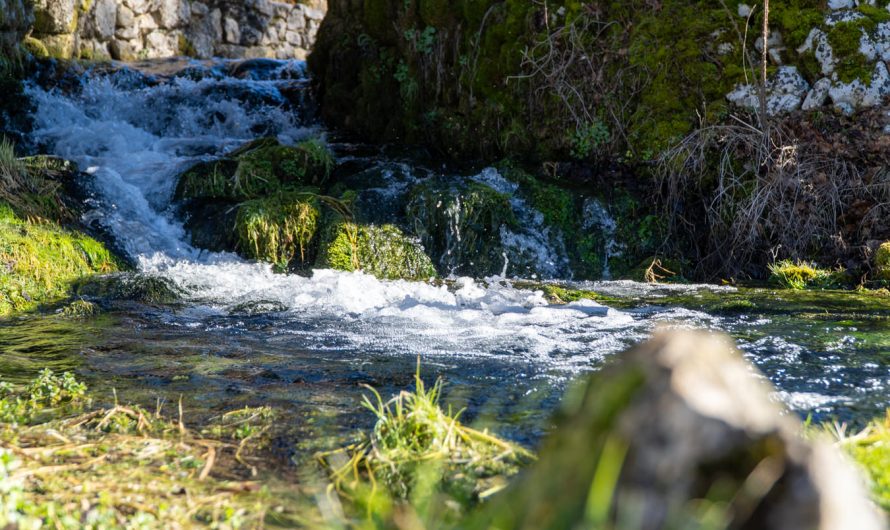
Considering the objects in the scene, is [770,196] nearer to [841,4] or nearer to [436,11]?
[841,4]

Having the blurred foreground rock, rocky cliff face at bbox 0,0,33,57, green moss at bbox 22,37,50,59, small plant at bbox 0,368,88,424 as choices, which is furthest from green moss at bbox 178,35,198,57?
the blurred foreground rock

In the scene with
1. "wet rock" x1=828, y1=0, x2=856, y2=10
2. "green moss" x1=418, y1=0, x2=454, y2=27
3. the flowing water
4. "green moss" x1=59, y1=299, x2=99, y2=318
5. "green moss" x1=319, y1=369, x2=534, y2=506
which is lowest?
"green moss" x1=59, y1=299, x2=99, y2=318

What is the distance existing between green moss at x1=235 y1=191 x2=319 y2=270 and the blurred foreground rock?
7.16 metres

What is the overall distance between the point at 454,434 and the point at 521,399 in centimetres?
92

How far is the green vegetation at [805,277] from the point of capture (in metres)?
7.62

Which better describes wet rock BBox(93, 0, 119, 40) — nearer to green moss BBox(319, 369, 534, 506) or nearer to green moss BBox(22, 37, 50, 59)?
green moss BBox(22, 37, 50, 59)

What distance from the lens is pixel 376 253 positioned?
345 inches

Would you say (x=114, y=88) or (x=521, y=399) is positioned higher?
(x=114, y=88)

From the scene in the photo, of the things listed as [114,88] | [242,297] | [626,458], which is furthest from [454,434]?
[114,88]

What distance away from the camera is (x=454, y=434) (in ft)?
10.2

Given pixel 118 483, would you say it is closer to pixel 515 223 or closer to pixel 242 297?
pixel 242 297

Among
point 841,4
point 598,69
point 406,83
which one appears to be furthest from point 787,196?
point 406,83

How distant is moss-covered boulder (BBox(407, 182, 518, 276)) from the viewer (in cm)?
894

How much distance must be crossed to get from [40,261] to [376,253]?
343cm
